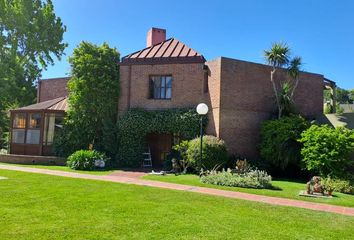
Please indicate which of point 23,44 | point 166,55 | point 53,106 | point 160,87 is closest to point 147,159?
point 160,87

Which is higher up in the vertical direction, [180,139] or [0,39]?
[0,39]

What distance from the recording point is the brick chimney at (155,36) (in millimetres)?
24156

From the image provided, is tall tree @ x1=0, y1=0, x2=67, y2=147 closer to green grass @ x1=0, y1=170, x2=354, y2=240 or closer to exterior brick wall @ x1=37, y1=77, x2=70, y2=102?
exterior brick wall @ x1=37, y1=77, x2=70, y2=102

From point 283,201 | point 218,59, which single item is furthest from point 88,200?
point 218,59

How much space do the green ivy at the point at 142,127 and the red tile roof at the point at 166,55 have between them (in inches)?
118

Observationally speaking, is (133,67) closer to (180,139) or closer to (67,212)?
(180,139)

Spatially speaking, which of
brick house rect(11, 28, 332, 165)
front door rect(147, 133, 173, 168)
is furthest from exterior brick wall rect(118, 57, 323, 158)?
front door rect(147, 133, 173, 168)

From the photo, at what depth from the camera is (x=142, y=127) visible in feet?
67.2

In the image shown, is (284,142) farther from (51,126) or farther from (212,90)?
(51,126)

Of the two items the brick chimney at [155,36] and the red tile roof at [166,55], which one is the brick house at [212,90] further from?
the brick chimney at [155,36]

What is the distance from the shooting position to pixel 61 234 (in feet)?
20.2

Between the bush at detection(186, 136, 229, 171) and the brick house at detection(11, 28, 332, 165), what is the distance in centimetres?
163

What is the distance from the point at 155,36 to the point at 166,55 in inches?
151

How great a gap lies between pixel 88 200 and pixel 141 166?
11449mm
